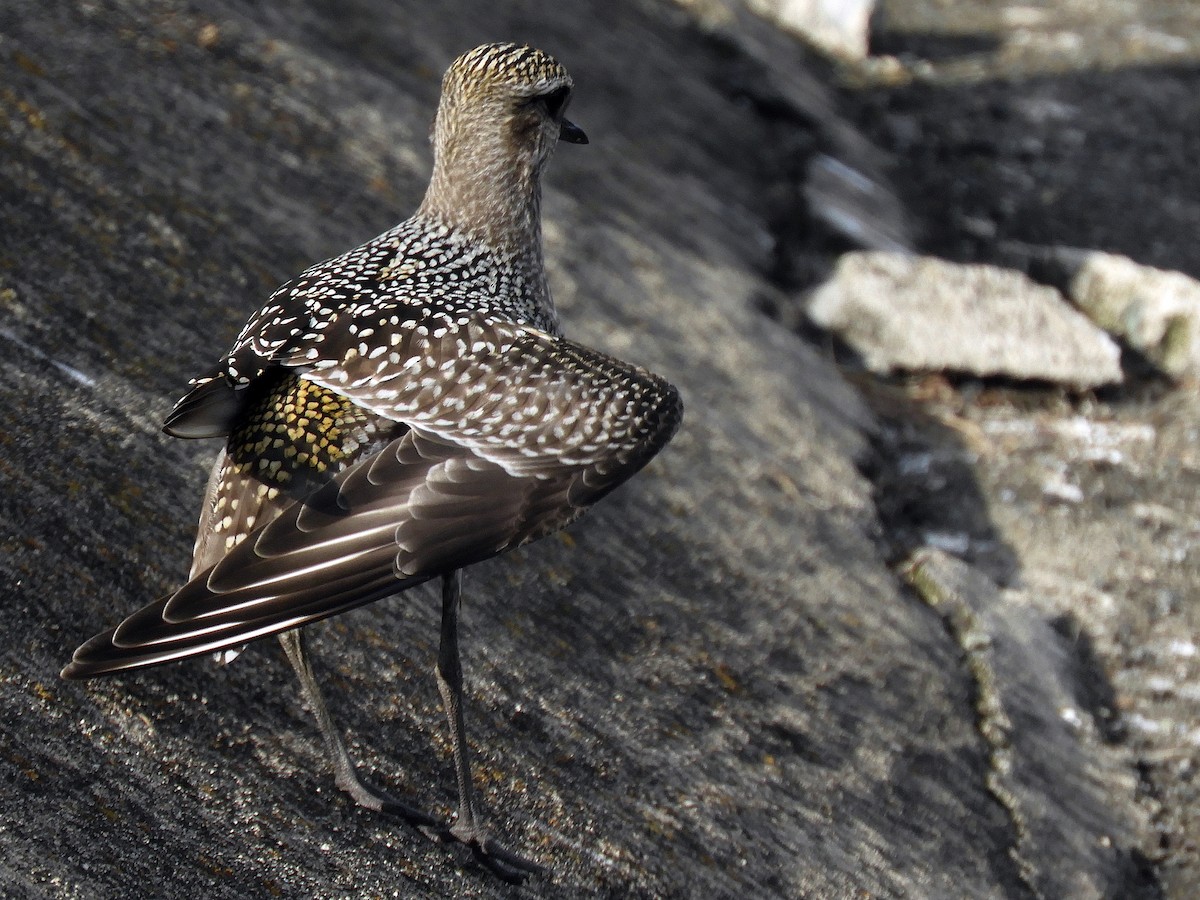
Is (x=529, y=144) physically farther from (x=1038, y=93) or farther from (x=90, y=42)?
(x=1038, y=93)

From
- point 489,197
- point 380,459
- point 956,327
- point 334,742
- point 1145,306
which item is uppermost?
point 489,197

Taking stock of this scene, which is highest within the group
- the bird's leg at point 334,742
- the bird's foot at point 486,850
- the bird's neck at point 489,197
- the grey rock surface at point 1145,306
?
the bird's neck at point 489,197

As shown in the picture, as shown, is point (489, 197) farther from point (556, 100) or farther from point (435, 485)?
point (435, 485)

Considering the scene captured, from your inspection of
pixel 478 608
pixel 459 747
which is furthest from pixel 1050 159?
pixel 459 747

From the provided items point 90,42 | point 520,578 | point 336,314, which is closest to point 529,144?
point 336,314

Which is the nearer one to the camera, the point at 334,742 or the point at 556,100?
the point at 334,742

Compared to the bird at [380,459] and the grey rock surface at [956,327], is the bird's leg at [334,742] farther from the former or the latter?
the grey rock surface at [956,327]

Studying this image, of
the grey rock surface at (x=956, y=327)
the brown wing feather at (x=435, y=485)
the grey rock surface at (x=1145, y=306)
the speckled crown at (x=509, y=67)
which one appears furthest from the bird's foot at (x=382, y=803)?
the grey rock surface at (x=1145, y=306)
